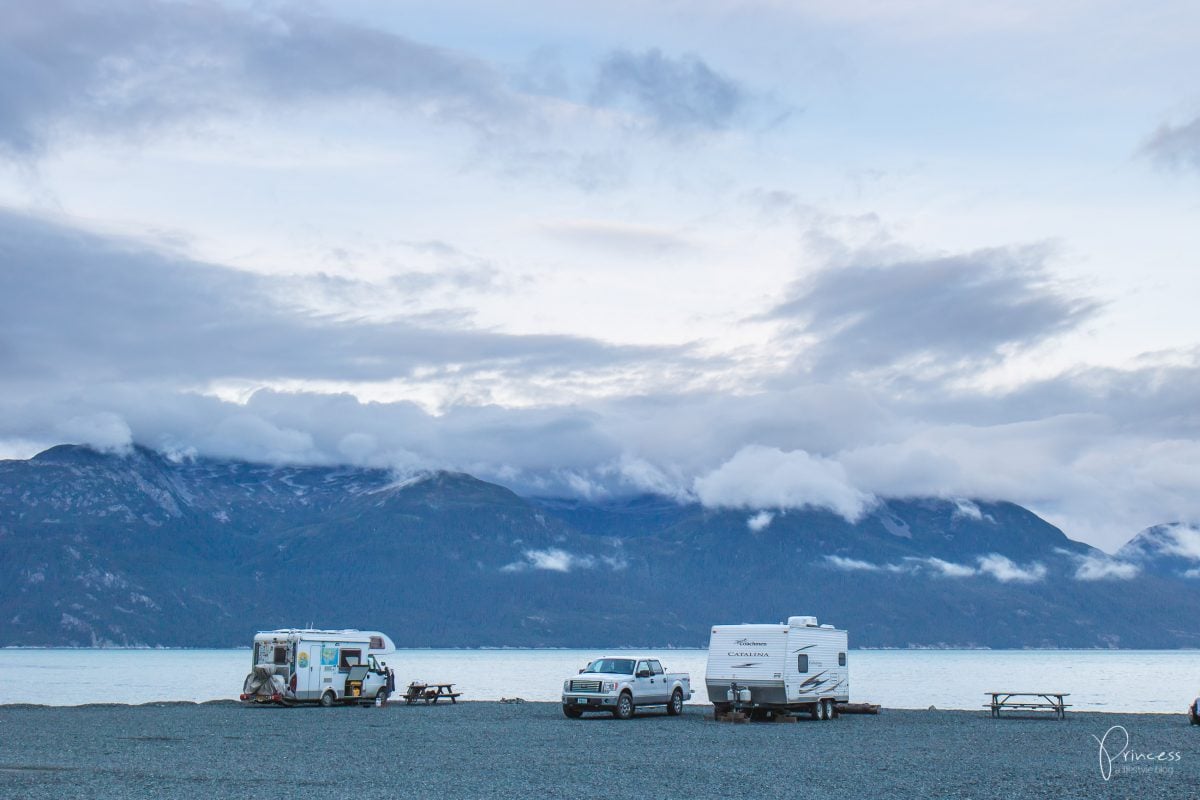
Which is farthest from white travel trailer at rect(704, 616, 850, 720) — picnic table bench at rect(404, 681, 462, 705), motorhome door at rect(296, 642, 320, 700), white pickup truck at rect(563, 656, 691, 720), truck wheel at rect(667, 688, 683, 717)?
motorhome door at rect(296, 642, 320, 700)

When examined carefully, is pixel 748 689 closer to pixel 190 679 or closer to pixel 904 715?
pixel 904 715

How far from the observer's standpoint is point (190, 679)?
130m

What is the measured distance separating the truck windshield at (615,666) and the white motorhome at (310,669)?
8.95 m

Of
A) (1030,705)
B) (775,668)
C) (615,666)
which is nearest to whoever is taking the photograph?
(775,668)

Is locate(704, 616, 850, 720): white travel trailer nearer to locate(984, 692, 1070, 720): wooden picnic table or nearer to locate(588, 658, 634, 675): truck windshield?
locate(588, 658, 634, 675): truck windshield

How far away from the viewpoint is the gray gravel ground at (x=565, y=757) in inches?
926

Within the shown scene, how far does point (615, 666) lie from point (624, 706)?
6.05 feet

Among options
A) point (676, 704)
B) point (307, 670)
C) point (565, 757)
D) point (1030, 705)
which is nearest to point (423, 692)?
point (307, 670)

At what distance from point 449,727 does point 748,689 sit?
9794 millimetres

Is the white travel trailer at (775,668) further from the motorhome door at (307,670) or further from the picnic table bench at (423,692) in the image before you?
the motorhome door at (307,670)

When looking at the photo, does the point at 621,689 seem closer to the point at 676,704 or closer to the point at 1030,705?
the point at 676,704

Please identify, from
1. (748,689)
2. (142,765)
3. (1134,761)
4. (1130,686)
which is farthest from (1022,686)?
(142,765)

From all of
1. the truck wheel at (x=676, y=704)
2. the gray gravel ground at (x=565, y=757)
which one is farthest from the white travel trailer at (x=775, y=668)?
the truck wheel at (x=676, y=704)

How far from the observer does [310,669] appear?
48.5 m
